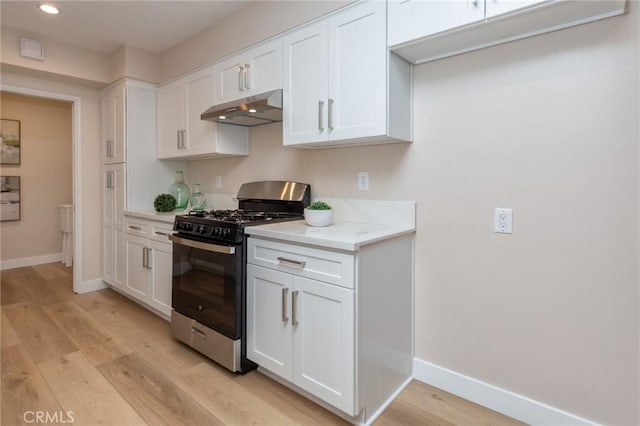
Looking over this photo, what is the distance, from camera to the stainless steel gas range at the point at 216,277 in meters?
2.11

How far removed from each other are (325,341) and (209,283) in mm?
923

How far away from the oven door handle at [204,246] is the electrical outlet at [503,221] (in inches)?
57.1

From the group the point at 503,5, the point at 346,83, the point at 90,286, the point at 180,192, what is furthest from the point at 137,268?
the point at 503,5

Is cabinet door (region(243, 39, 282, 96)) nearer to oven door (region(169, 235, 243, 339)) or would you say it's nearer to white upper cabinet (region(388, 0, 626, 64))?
white upper cabinet (region(388, 0, 626, 64))

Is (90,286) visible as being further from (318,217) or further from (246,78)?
(318,217)

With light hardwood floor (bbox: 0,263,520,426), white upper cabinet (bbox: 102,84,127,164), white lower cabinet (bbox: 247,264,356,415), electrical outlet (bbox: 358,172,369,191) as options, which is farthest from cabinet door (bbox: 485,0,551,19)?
white upper cabinet (bbox: 102,84,127,164)

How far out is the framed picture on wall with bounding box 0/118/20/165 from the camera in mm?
4703

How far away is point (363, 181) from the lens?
2344 millimetres

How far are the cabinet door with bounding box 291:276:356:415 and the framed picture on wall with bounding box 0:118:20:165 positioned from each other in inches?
201

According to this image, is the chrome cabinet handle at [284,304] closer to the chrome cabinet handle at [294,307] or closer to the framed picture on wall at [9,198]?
the chrome cabinet handle at [294,307]

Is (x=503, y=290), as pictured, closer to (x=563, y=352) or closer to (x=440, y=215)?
(x=563, y=352)

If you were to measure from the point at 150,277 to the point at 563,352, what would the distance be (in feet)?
9.83

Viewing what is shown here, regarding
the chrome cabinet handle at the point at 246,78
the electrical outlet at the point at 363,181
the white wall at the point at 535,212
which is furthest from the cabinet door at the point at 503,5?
the chrome cabinet handle at the point at 246,78

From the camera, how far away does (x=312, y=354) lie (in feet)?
5.92
